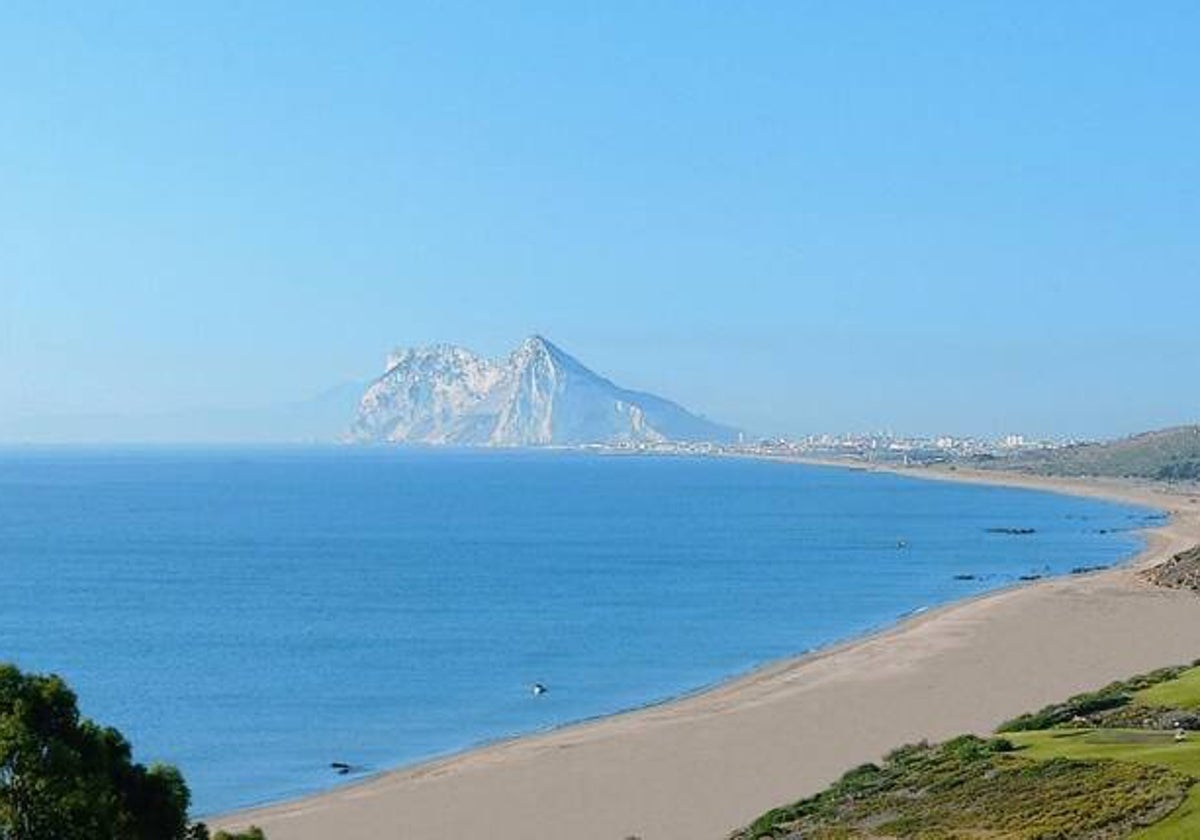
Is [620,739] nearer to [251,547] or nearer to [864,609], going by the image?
[864,609]

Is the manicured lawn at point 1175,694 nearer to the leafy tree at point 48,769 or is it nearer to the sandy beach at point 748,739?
the sandy beach at point 748,739

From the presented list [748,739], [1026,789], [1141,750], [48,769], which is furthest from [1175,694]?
[48,769]

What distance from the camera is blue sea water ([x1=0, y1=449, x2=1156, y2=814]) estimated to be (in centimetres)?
5544

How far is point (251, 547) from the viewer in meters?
129

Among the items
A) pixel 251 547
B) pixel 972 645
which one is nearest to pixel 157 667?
pixel 972 645

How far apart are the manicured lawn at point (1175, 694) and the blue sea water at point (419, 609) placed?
20390 mm

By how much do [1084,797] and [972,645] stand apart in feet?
144

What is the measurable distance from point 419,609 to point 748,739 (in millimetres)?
41915

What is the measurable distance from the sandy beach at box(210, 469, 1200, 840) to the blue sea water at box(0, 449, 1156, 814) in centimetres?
292

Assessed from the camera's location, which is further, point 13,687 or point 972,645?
point 972,645

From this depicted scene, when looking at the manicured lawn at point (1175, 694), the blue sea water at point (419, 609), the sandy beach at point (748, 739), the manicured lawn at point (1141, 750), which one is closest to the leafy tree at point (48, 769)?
the manicured lawn at point (1141, 750)

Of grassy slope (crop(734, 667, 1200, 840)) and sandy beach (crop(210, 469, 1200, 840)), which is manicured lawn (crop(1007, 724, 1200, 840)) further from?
sandy beach (crop(210, 469, 1200, 840))

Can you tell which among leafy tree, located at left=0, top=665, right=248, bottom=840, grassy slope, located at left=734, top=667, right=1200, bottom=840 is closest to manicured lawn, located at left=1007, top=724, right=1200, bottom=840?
grassy slope, located at left=734, top=667, right=1200, bottom=840

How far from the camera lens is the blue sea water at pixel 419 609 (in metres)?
55.4
